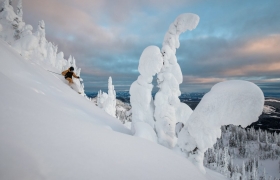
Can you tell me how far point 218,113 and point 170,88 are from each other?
15.0ft

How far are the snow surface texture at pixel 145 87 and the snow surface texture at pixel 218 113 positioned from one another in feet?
8.92

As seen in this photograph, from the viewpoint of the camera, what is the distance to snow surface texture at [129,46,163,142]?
8555 millimetres

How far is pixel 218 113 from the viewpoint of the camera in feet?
16.5

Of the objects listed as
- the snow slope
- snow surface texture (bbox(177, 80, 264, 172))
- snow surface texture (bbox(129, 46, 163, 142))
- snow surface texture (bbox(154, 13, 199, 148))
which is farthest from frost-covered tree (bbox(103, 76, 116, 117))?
the snow slope

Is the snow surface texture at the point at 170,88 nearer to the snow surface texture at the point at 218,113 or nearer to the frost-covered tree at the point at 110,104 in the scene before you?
the snow surface texture at the point at 218,113

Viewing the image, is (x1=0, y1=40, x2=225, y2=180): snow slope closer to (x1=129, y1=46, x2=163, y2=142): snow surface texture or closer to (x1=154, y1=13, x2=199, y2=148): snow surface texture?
(x1=129, y1=46, x2=163, y2=142): snow surface texture

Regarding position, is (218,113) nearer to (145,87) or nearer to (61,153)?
(145,87)

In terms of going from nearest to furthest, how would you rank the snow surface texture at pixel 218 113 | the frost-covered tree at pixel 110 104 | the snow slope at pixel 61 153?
1. the snow slope at pixel 61 153
2. the snow surface texture at pixel 218 113
3. the frost-covered tree at pixel 110 104

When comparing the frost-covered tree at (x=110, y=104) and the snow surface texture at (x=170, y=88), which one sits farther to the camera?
the frost-covered tree at (x=110, y=104)

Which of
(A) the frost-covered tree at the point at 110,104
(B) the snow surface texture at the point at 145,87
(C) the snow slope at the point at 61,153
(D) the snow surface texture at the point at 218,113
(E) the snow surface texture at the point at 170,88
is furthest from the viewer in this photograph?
(A) the frost-covered tree at the point at 110,104

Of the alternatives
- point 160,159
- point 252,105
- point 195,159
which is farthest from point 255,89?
point 195,159

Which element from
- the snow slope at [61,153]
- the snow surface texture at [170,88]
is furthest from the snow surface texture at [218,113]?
the snow slope at [61,153]

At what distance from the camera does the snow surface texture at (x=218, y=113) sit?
4180mm

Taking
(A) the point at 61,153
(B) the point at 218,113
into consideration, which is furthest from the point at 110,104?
(A) the point at 61,153
